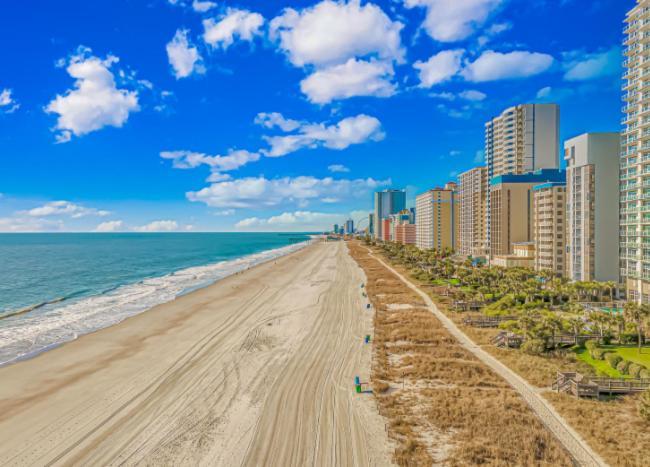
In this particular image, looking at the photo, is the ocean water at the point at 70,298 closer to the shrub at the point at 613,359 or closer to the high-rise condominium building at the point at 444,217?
the shrub at the point at 613,359

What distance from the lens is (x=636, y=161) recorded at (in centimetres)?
4416

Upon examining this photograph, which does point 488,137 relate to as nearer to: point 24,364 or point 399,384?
point 399,384

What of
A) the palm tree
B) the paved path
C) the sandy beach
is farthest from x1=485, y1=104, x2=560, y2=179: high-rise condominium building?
the paved path

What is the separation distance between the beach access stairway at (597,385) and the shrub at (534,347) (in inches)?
228

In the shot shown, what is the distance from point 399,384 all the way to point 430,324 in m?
14.8

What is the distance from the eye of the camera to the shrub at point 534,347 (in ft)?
87.7

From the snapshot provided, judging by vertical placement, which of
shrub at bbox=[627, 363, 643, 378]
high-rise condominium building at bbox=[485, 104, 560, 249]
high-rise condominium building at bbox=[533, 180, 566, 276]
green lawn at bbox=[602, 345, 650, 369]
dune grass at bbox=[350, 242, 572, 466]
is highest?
high-rise condominium building at bbox=[485, 104, 560, 249]

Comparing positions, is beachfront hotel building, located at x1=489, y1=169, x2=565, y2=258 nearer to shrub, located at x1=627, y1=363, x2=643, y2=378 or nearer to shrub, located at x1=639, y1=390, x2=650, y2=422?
shrub, located at x1=627, y1=363, x2=643, y2=378

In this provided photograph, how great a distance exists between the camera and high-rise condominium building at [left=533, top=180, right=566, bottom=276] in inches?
2478

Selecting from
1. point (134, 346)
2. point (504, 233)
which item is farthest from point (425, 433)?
point (504, 233)

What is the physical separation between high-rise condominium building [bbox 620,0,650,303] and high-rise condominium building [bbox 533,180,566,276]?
624 inches

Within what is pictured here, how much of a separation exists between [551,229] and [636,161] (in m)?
21.4

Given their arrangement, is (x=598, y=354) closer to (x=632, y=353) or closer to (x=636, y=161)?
(x=632, y=353)

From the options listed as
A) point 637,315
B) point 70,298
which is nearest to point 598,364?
point 637,315
